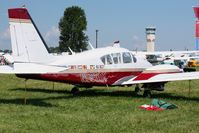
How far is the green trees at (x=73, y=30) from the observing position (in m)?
91.3

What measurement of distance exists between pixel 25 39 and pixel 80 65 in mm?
2350

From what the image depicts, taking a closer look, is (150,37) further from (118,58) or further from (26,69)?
(26,69)

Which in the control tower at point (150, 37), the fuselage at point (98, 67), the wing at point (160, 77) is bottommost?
the wing at point (160, 77)

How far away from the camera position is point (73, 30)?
92750 mm

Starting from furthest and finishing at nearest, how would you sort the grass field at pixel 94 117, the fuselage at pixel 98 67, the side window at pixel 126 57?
1. the side window at pixel 126 57
2. the fuselage at pixel 98 67
3. the grass field at pixel 94 117

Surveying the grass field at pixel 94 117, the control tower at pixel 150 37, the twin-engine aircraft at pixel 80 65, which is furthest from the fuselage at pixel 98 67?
the control tower at pixel 150 37

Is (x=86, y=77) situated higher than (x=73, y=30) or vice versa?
(x=73, y=30)

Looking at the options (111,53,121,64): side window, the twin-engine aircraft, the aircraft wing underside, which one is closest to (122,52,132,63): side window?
the twin-engine aircraft

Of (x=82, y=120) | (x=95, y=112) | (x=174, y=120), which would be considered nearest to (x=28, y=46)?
(x=95, y=112)

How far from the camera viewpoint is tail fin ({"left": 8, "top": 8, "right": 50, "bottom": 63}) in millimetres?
15641

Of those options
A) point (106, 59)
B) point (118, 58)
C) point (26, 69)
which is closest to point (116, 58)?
point (118, 58)

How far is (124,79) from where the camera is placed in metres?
17.7

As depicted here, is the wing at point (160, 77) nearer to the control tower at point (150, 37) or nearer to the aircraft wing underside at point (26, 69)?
the aircraft wing underside at point (26, 69)

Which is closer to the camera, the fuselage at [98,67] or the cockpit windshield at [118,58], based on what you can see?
the fuselage at [98,67]
